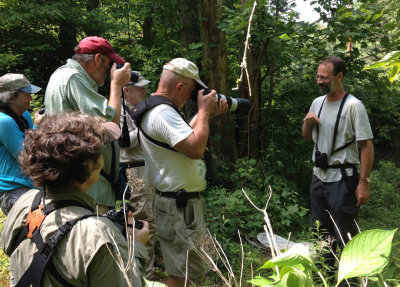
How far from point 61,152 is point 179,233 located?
1349mm

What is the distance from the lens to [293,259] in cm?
77

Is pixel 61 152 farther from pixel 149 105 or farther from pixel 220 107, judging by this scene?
pixel 220 107

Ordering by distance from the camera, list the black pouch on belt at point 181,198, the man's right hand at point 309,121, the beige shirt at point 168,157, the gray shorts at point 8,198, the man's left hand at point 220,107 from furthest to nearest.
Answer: the man's right hand at point 309,121, the gray shorts at point 8,198, the man's left hand at point 220,107, the black pouch on belt at point 181,198, the beige shirt at point 168,157

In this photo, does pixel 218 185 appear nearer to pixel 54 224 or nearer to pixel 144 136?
pixel 144 136

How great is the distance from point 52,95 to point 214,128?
3501mm

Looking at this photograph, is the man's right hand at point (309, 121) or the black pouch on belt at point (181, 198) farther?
the man's right hand at point (309, 121)

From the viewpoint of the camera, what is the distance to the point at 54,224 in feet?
3.81

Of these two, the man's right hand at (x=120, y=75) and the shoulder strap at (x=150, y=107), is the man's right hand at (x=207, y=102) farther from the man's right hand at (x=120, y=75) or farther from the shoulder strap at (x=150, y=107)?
the man's right hand at (x=120, y=75)

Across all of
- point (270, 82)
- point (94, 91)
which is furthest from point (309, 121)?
point (270, 82)

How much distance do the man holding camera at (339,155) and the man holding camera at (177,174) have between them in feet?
3.80

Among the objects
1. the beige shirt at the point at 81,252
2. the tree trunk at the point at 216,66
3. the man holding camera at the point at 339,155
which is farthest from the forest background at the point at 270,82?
the beige shirt at the point at 81,252

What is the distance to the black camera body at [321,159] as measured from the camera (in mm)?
2992

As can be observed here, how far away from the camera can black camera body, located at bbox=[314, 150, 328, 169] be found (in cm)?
299

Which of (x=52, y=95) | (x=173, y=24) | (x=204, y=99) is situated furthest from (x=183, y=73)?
(x=173, y=24)
